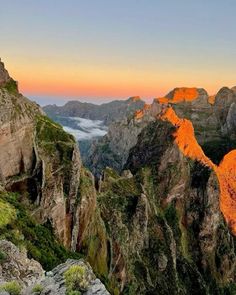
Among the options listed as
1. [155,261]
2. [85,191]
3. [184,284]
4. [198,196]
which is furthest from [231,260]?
[85,191]

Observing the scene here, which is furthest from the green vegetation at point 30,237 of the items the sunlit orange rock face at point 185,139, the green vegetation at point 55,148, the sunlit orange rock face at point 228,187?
the sunlit orange rock face at point 228,187

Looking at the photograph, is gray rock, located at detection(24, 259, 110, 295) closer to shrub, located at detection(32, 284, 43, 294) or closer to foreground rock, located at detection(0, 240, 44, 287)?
shrub, located at detection(32, 284, 43, 294)

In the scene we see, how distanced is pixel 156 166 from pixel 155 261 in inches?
1307

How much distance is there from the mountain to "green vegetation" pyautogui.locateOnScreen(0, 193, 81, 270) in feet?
0.48

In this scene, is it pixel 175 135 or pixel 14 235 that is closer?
pixel 14 235

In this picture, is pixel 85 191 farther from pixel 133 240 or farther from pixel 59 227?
pixel 133 240

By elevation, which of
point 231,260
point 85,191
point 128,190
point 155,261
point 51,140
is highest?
point 51,140

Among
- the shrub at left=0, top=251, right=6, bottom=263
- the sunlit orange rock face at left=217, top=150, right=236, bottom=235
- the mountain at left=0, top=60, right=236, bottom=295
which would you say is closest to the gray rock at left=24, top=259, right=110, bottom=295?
the mountain at left=0, top=60, right=236, bottom=295

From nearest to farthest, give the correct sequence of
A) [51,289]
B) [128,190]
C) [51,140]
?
[51,289], [51,140], [128,190]

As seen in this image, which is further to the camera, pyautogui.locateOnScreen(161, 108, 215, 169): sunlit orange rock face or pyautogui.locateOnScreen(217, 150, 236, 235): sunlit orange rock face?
pyautogui.locateOnScreen(217, 150, 236, 235): sunlit orange rock face

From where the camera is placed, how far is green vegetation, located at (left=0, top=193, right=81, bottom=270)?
43.4 metres

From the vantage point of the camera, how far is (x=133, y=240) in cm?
10512

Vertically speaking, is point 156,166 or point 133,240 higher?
point 156,166

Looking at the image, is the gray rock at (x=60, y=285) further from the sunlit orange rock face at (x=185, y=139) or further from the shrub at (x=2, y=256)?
the sunlit orange rock face at (x=185, y=139)
